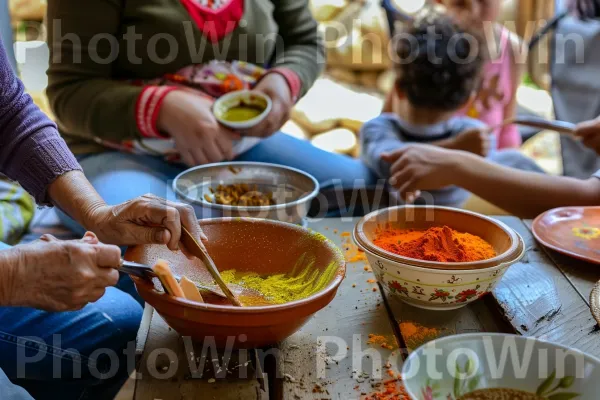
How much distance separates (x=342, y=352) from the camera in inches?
35.3

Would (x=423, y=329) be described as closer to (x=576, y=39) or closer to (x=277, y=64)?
(x=277, y=64)

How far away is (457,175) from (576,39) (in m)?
1.11

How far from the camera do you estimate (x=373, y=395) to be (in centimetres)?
81

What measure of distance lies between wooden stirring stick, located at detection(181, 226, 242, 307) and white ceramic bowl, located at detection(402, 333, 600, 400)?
30 cm

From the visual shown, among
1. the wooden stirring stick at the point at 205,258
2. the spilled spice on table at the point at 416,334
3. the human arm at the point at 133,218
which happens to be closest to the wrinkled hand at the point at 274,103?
the human arm at the point at 133,218

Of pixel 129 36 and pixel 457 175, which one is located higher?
pixel 129 36

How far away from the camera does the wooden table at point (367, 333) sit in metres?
0.82

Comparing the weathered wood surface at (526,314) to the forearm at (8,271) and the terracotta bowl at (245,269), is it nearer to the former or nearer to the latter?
the terracotta bowl at (245,269)

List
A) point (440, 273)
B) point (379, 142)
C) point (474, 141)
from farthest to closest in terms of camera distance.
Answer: point (379, 142), point (474, 141), point (440, 273)

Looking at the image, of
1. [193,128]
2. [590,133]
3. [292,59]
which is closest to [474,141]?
[590,133]

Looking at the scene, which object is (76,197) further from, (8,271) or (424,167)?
(424,167)

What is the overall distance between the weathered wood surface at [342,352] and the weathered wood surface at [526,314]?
0.04 m

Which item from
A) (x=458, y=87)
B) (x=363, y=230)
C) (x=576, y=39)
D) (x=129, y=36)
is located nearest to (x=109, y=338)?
(x=363, y=230)

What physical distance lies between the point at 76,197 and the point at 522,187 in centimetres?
95
